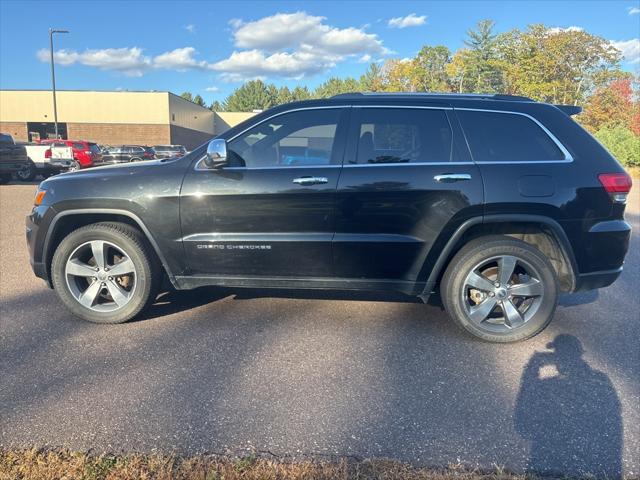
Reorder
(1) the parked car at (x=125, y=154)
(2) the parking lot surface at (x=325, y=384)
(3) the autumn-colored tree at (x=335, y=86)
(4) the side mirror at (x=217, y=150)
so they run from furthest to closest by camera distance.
Answer: (3) the autumn-colored tree at (x=335, y=86), (1) the parked car at (x=125, y=154), (4) the side mirror at (x=217, y=150), (2) the parking lot surface at (x=325, y=384)

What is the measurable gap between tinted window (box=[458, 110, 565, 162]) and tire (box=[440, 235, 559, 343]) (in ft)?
2.13

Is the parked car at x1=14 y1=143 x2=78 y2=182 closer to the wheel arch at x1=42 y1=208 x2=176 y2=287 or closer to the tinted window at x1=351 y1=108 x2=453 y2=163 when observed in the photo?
the wheel arch at x1=42 y1=208 x2=176 y2=287

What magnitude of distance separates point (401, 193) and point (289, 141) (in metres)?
1.03

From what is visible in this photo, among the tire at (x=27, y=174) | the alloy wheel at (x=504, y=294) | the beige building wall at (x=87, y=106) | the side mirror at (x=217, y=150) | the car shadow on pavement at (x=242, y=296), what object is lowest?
the car shadow on pavement at (x=242, y=296)

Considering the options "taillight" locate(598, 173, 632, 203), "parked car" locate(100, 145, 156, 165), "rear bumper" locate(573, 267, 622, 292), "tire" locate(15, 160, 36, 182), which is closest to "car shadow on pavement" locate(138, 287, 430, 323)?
"rear bumper" locate(573, 267, 622, 292)

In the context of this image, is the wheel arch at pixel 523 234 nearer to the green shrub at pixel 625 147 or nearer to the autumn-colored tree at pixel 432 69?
the green shrub at pixel 625 147

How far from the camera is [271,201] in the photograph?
12.1 ft

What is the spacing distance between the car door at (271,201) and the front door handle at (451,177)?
2.54ft

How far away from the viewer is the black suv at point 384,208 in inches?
140

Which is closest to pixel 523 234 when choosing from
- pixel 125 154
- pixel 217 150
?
pixel 217 150

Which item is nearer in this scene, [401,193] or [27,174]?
[401,193]

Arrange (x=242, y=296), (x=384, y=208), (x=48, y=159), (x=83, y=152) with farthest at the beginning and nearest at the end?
(x=83, y=152), (x=48, y=159), (x=242, y=296), (x=384, y=208)

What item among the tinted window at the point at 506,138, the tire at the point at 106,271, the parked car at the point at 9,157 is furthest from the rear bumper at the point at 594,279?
the parked car at the point at 9,157

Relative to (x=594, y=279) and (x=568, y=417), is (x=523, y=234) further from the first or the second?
(x=568, y=417)
